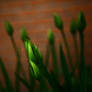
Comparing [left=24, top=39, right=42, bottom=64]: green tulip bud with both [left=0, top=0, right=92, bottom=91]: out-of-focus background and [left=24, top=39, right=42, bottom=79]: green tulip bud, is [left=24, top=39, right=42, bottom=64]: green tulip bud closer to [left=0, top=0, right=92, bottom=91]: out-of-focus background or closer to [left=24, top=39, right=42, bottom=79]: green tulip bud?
[left=24, top=39, right=42, bottom=79]: green tulip bud

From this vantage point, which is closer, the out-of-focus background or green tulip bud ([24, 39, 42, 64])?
green tulip bud ([24, 39, 42, 64])

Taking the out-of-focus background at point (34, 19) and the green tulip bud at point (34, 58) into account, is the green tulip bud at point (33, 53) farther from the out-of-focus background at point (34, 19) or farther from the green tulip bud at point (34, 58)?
the out-of-focus background at point (34, 19)

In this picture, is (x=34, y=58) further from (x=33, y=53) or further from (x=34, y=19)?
(x=34, y=19)

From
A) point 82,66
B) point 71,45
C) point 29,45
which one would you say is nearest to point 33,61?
point 29,45

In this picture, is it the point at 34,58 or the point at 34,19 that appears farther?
the point at 34,19

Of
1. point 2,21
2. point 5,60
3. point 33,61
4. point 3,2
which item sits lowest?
point 5,60

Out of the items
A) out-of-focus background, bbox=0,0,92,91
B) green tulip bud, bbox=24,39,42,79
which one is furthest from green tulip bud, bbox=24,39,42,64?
out-of-focus background, bbox=0,0,92,91

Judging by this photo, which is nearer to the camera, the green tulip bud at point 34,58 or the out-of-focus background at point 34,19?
the green tulip bud at point 34,58

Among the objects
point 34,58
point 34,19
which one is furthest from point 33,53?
point 34,19

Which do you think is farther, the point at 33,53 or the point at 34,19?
the point at 34,19

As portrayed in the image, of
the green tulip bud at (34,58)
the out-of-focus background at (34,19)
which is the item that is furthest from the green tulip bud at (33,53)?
the out-of-focus background at (34,19)

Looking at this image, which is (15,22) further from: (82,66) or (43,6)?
(82,66)
